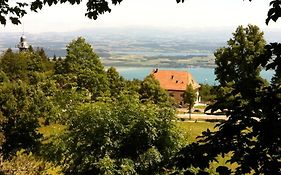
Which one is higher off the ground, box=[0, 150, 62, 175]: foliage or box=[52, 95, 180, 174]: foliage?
box=[52, 95, 180, 174]: foliage

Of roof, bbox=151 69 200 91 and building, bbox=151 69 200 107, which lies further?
roof, bbox=151 69 200 91

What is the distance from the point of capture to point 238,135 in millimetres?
5035

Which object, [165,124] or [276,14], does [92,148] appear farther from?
[276,14]

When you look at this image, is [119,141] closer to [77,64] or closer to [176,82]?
[77,64]

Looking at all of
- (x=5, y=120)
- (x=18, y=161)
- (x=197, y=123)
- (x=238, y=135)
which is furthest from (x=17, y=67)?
(x=238, y=135)

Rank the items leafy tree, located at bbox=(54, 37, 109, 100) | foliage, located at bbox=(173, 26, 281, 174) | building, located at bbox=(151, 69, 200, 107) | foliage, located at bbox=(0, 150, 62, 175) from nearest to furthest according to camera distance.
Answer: foliage, located at bbox=(173, 26, 281, 174) → foliage, located at bbox=(0, 150, 62, 175) → leafy tree, located at bbox=(54, 37, 109, 100) → building, located at bbox=(151, 69, 200, 107)

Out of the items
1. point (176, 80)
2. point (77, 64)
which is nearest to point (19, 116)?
point (77, 64)

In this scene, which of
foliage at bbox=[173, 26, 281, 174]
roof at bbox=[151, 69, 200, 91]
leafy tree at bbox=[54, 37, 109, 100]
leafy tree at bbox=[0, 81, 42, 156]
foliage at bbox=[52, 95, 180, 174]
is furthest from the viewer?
roof at bbox=[151, 69, 200, 91]

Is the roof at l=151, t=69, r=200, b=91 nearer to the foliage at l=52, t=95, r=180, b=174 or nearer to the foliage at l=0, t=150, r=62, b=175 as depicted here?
the foliage at l=52, t=95, r=180, b=174

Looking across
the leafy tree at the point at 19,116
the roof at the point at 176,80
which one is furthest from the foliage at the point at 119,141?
the roof at the point at 176,80

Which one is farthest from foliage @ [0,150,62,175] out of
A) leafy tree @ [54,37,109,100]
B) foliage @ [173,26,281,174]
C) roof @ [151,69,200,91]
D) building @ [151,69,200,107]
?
roof @ [151,69,200,91]

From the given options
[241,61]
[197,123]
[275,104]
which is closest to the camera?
[275,104]

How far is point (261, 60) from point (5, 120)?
27011 millimetres

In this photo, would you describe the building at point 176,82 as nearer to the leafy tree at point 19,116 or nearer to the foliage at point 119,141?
the leafy tree at point 19,116
